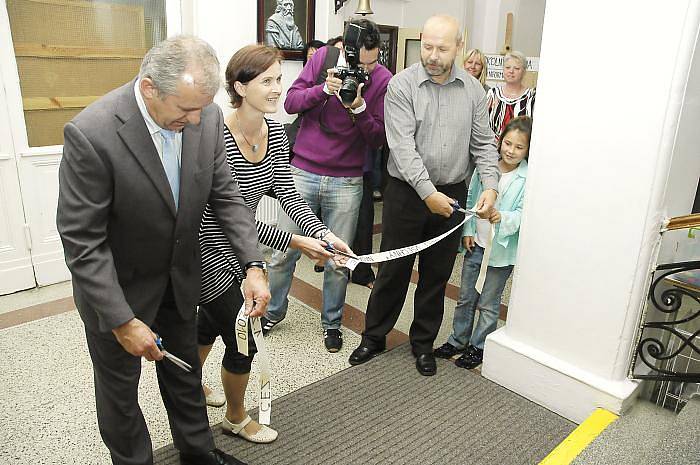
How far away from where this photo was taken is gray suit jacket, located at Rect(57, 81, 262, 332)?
4.68ft

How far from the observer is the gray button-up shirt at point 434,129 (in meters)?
2.55

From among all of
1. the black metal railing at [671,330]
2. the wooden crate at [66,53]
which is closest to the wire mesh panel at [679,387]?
the black metal railing at [671,330]

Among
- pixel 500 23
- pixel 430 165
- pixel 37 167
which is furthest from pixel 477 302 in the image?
pixel 500 23

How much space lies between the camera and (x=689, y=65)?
1992 mm

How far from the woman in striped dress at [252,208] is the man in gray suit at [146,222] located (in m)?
0.16

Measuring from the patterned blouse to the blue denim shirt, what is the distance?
1.70 m

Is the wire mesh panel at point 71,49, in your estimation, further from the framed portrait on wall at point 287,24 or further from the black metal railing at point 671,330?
the black metal railing at point 671,330

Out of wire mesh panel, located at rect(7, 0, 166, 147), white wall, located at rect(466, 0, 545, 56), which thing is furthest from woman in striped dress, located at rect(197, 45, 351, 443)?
white wall, located at rect(466, 0, 545, 56)

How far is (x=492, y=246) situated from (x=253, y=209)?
1191mm

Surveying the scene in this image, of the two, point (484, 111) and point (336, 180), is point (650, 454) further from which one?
point (336, 180)

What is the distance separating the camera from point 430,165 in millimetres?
2631

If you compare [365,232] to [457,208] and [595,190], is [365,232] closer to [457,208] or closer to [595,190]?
[457,208]

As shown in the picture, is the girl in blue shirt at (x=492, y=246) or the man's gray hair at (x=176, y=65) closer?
the man's gray hair at (x=176, y=65)

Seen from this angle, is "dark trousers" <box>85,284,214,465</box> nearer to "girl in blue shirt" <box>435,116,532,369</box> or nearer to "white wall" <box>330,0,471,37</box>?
"girl in blue shirt" <box>435,116,532,369</box>
